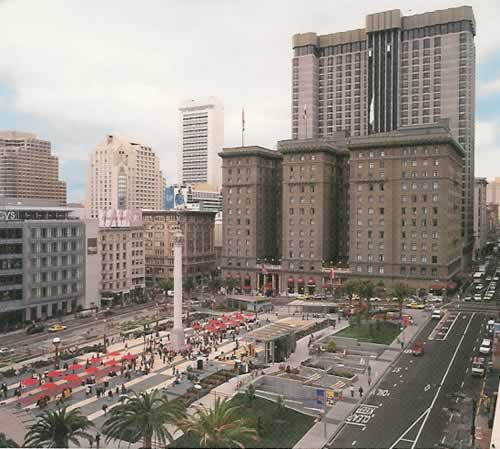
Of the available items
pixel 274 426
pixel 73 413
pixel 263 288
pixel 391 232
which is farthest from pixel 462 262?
pixel 73 413

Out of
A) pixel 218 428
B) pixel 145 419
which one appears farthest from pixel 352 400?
pixel 145 419

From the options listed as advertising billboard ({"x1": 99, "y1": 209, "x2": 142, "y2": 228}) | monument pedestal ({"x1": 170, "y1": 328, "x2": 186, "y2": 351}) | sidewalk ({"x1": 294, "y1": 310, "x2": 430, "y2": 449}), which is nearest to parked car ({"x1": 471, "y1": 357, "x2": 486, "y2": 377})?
sidewalk ({"x1": 294, "y1": 310, "x2": 430, "y2": 449})

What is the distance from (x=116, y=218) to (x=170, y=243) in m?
28.7

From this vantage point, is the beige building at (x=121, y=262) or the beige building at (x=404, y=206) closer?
the beige building at (x=121, y=262)

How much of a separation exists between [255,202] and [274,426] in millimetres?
96394

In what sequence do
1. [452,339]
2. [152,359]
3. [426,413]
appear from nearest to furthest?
[426,413] < [152,359] < [452,339]

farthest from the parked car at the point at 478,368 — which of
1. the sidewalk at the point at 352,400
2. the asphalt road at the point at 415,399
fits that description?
the sidewalk at the point at 352,400

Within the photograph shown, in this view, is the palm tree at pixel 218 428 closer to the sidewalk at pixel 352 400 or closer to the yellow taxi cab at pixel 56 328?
the sidewalk at pixel 352 400

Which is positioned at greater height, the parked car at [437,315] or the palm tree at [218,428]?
the palm tree at [218,428]

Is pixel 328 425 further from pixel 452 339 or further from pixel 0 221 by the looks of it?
pixel 0 221

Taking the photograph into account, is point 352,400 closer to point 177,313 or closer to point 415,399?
point 415,399

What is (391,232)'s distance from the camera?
124000mm

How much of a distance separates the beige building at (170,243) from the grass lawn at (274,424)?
95887 millimetres

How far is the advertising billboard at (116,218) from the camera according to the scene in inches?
4717
